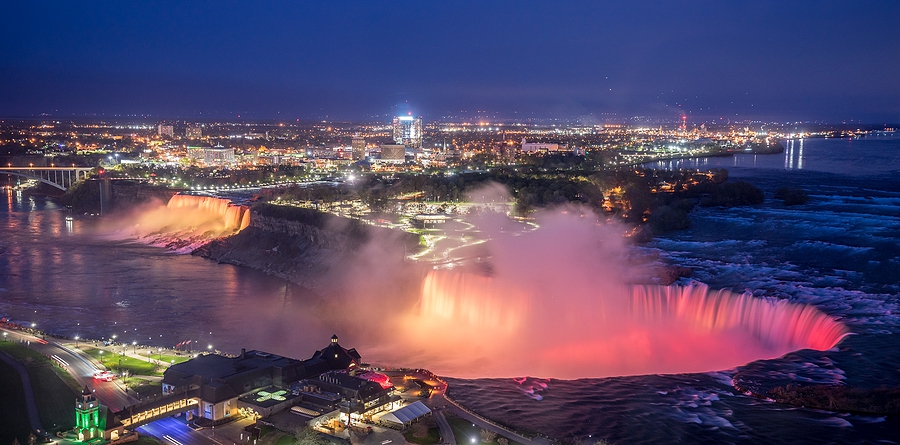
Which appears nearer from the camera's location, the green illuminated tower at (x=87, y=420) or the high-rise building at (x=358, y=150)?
the green illuminated tower at (x=87, y=420)

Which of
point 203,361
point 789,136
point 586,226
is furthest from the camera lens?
point 789,136

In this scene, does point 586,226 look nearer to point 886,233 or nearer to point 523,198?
point 523,198

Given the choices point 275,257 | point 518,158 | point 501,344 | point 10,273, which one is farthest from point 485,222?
point 518,158

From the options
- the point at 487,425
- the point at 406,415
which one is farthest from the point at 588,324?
the point at 406,415

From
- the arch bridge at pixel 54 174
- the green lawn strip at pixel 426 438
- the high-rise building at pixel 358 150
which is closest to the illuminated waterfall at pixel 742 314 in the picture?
the green lawn strip at pixel 426 438

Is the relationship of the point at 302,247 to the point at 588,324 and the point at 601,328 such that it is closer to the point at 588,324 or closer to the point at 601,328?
the point at 588,324

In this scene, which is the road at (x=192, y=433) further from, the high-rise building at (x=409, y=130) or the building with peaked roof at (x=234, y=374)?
the high-rise building at (x=409, y=130)
